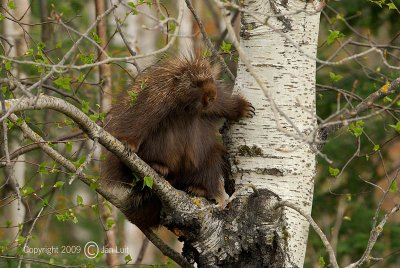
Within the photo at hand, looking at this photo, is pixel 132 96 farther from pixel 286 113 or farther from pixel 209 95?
pixel 286 113

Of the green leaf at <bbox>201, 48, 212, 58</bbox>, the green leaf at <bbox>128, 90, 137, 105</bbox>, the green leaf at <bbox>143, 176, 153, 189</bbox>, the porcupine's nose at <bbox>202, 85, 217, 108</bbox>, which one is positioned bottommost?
the green leaf at <bbox>143, 176, 153, 189</bbox>

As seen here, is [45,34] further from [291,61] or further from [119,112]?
[291,61]

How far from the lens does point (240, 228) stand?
3764mm

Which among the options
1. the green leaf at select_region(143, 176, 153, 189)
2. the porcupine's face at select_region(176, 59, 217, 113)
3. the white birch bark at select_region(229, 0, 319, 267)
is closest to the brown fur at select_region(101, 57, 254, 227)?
the porcupine's face at select_region(176, 59, 217, 113)

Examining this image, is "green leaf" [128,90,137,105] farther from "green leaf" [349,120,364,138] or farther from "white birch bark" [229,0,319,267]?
"green leaf" [349,120,364,138]

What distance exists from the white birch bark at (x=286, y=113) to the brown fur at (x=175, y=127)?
17 cm

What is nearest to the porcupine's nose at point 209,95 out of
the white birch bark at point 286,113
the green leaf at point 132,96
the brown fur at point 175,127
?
the brown fur at point 175,127

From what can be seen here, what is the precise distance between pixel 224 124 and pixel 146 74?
0.52 meters

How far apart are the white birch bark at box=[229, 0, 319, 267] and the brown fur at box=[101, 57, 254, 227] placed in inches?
6.8

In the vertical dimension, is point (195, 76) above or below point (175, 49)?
below

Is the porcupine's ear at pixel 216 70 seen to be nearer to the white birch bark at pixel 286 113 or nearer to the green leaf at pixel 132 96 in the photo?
the white birch bark at pixel 286 113

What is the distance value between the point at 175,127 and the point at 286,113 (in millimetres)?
684

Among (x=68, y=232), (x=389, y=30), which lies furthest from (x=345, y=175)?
(x=68, y=232)

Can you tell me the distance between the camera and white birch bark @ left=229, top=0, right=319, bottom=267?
381 cm
